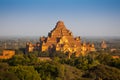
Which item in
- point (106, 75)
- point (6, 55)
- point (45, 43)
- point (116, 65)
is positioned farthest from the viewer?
point (45, 43)

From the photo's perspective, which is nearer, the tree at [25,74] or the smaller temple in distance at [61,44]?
the tree at [25,74]

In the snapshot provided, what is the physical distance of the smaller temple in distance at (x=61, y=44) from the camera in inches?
2504

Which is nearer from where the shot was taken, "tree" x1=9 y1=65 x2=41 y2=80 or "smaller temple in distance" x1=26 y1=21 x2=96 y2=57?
"tree" x1=9 y1=65 x2=41 y2=80

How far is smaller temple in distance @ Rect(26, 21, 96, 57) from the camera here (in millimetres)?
63609

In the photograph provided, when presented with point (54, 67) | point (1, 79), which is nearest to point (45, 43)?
point (54, 67)

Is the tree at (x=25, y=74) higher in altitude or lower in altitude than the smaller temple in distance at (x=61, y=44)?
lower

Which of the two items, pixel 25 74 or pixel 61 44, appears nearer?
pixel 25 74

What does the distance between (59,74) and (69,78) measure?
97 cm

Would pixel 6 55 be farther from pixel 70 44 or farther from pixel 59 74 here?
pixel 59 74

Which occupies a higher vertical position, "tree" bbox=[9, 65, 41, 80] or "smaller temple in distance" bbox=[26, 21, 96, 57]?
"smaller temple in distance" bbox=[26, 21, 96, 57]

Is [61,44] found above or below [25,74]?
above

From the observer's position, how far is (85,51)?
2586 inches

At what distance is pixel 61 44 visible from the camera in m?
64.0

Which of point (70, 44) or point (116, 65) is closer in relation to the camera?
point (116, 65)
